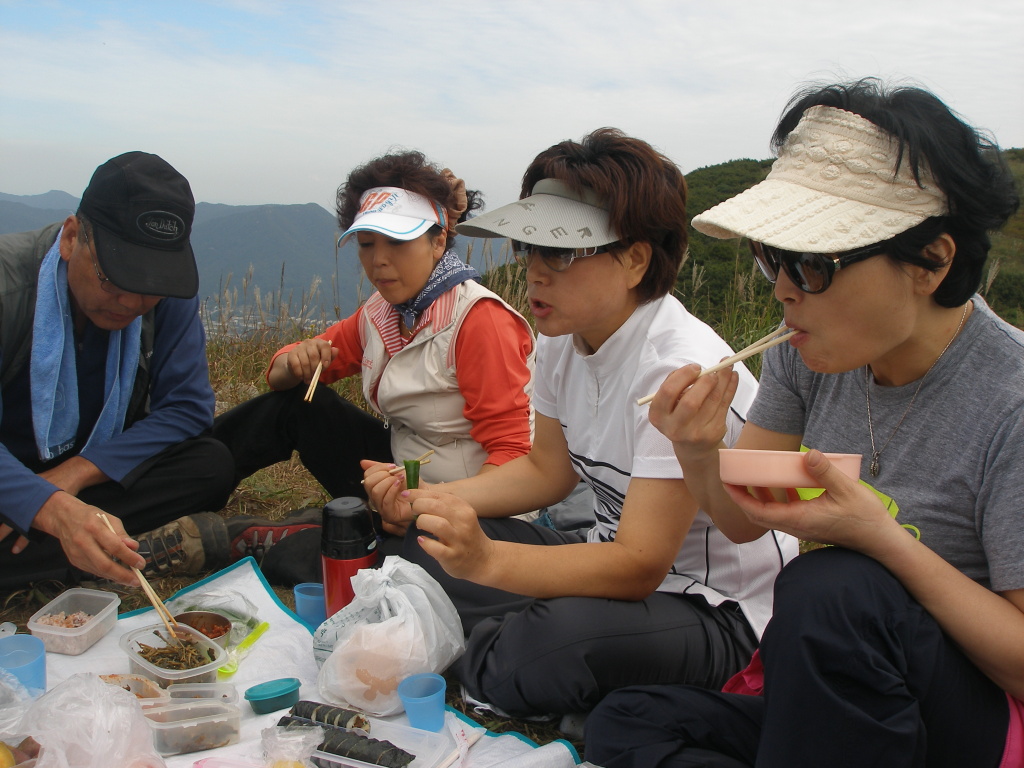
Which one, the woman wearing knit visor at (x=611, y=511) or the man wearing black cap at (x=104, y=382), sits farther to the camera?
the man wearing black cap at (x=104, y=382)

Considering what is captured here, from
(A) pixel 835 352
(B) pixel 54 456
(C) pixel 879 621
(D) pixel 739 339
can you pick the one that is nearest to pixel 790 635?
(C) pixel 879 621

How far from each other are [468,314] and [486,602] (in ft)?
3.52

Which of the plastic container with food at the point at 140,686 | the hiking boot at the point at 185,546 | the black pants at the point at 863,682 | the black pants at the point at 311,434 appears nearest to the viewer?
the black pants at the point at 863,682

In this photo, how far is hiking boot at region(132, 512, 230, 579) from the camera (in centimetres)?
289

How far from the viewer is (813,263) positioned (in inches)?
56.6

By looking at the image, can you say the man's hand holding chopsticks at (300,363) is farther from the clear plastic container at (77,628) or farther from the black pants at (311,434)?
the clear plastic container at (77,628)

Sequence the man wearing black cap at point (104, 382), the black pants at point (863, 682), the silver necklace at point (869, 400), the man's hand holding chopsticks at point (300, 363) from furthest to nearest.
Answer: the man's hand holding chopsticks at point (300, 363)
the man wearing black cap at point (104, 382)
the silver necklace at point (869, 400)
the black pants at point (863, 682)

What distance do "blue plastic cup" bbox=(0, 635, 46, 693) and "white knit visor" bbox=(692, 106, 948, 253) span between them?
2045 millimetres

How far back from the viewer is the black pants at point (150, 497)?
2750mm

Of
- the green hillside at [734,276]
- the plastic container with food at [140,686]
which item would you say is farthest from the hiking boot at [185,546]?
the green hillside at [734,276]

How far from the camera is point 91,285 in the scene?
2.64m

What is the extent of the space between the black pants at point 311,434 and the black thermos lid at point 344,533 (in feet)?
2.94

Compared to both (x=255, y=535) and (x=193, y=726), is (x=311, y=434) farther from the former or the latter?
(x=193, y=726)

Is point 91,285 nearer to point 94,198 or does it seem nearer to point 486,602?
point 94,198
